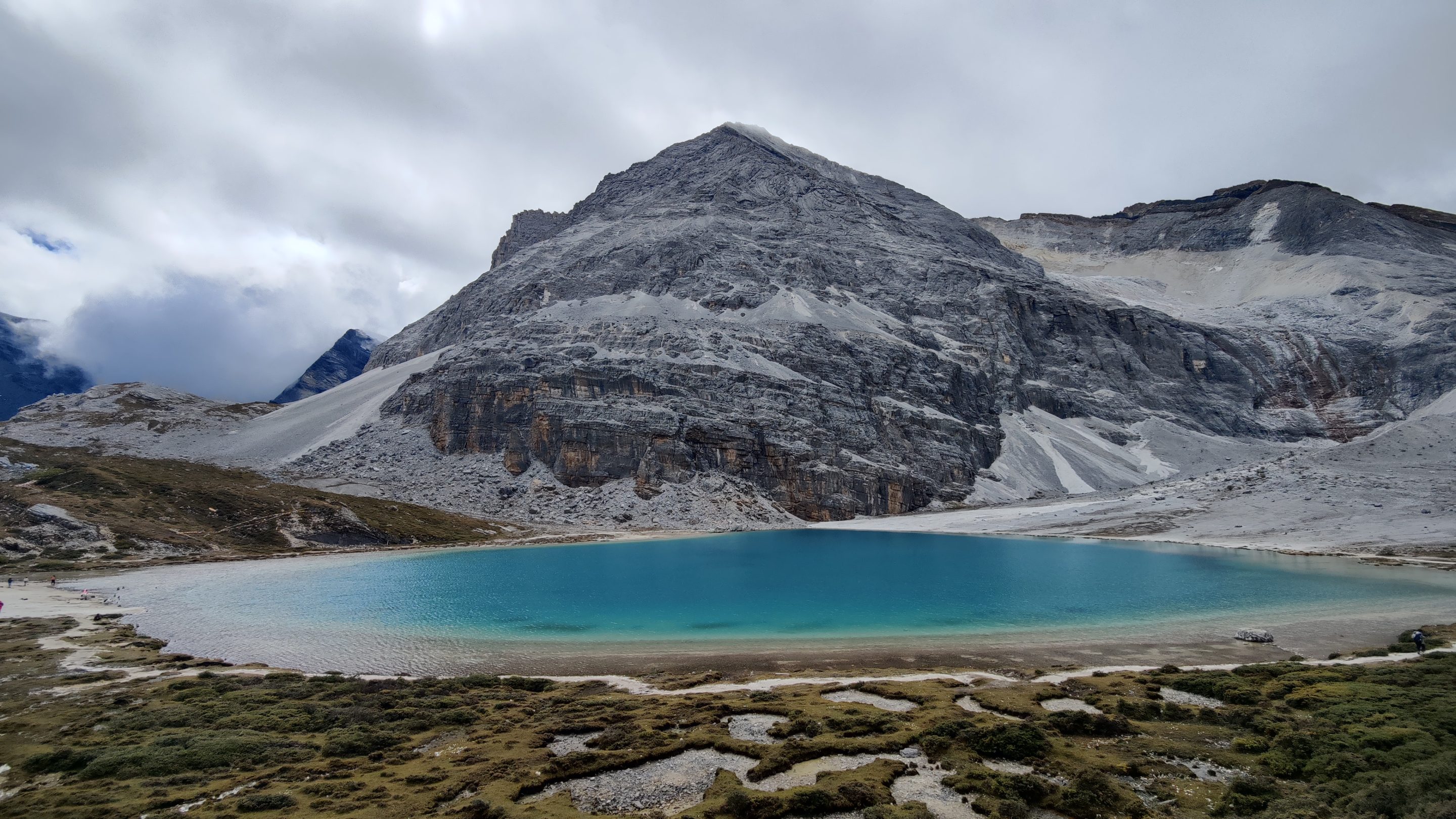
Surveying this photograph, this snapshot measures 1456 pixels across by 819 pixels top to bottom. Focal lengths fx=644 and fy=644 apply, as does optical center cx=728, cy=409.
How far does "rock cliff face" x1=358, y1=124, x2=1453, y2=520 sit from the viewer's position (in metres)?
135

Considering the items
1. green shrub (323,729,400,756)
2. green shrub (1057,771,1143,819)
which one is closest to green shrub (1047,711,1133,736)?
green shrub (1057,771,1143,819)

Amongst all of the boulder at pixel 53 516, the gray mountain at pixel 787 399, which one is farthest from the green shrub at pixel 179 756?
the gray mountain at pixel 787 399

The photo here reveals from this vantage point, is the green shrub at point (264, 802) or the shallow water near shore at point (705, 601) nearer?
the green shrub at point (264, 802)

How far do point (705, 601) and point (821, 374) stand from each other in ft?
364

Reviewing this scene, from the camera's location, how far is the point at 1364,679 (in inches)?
847

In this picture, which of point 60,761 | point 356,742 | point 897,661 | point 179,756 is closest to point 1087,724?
point 897,661

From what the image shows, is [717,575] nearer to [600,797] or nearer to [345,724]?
[345,724]

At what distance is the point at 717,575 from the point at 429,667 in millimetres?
Answer: 33626

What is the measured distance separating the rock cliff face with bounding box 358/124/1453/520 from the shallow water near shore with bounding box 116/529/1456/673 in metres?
59.9

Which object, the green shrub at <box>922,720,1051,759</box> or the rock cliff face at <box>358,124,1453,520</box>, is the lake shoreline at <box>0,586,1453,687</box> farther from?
the rock cliff face at <box>358,124,1453,520</box>

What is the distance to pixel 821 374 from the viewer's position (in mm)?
152875

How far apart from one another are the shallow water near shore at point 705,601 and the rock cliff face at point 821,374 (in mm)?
59934

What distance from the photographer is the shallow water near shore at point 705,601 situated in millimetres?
34031

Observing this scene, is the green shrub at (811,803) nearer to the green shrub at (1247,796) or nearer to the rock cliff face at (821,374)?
the green shrub at (1247,796)
